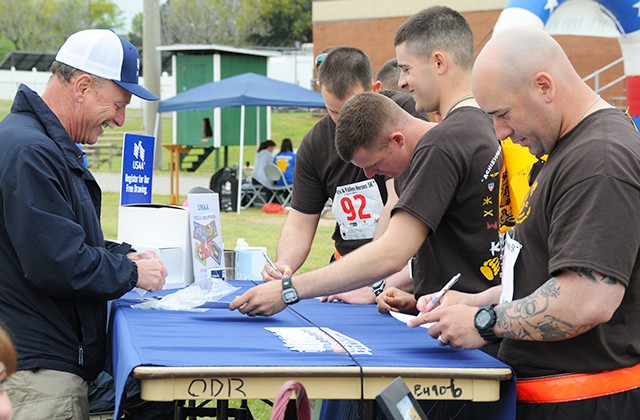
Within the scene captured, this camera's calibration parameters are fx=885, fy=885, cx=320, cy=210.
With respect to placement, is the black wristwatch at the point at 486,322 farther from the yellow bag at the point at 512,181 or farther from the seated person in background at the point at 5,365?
the seated person in background at the point at 5,365

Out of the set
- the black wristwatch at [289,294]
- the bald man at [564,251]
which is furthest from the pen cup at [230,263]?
the bald man at [564,251]

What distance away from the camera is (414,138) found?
3211 mm

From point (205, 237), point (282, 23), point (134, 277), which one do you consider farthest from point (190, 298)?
point (282, 23)

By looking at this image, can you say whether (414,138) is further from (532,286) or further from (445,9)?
(532,286)

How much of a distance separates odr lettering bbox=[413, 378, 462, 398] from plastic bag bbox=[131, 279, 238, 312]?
118 cm

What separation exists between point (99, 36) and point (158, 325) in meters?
1.11

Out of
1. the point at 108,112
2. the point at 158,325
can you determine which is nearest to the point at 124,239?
the point at 108,112

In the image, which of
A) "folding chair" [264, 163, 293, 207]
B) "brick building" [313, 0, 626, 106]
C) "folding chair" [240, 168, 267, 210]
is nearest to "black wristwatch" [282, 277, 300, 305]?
"folding chair" [264, 163, 293, 207]

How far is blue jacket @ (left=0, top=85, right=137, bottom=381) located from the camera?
9.03ft

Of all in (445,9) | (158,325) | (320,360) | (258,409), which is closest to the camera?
(320,360)

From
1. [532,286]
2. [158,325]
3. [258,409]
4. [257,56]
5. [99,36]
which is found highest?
[257,56]

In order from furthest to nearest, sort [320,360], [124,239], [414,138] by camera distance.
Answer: [124,239] → [414,138] → [320,360]

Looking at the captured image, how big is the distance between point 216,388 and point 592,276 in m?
0.95

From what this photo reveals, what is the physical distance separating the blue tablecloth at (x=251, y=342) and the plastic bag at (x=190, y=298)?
2.3 inches
